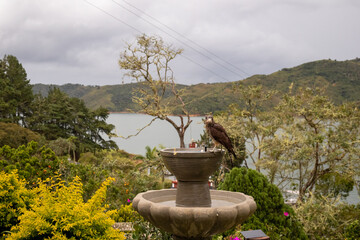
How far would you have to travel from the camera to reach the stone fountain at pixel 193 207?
4.00m

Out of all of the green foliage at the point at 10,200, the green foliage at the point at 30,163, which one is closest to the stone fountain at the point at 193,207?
the green foliage at the point at 10,200

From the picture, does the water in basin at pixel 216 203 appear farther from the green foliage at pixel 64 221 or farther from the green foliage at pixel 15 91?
the green foliage at pixel 15 91

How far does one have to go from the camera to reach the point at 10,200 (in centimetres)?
581

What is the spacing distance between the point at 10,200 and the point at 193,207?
365cm

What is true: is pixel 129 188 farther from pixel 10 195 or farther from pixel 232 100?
pixel 232 100

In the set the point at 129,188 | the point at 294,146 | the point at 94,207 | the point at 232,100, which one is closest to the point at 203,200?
the point at 94,207

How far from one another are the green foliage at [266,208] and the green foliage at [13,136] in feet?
91.0

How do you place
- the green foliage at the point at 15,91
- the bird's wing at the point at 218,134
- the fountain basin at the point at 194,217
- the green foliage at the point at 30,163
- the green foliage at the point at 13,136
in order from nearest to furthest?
1. the fountain basin at the point at 194,217
2. the bird's wing at the point at 218,134
3. the green foliage at the point at 30,163
4. the green foliage at the point at 13,136
5. the green foliage at the point at 15,91

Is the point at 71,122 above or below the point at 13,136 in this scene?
above

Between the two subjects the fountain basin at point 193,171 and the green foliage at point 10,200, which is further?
the green foliage at point 10,200

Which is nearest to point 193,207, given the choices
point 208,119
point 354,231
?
point 208,119

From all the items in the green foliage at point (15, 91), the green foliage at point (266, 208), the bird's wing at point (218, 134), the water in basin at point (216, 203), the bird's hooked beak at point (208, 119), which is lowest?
the green foliage at point (266, 208)

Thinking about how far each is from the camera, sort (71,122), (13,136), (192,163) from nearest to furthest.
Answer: (192,163) < (13,136) < (71,122)

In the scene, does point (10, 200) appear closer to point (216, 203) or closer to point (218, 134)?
point (216, 203)
